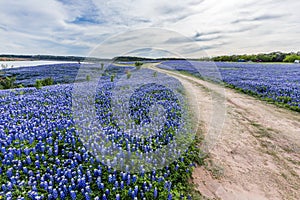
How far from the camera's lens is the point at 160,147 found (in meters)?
4.87

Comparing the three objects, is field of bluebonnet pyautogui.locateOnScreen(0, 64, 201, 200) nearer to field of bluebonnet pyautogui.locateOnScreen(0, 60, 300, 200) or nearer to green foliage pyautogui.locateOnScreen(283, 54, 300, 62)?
field of bluebonnet pyautogui.locateOnScreen(0, 60, 300, 200)

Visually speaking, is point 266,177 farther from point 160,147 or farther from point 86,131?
point 86,131

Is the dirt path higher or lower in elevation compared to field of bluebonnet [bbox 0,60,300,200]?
lower

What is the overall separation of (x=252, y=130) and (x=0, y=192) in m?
7.32

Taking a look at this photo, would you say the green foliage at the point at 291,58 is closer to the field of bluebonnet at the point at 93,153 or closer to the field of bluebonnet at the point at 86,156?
the field of bluebonnet at the point at 93,153

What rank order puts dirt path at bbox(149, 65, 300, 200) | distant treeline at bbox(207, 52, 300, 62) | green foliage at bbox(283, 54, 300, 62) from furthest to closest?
distant treeline at bbox(207, 52, 300, 62), green foliage at bbox(283, 54, 300, 62), dirt path at bbox(149, 65, 300, 200)

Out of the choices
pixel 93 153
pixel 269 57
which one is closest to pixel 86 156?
pixel 93 153

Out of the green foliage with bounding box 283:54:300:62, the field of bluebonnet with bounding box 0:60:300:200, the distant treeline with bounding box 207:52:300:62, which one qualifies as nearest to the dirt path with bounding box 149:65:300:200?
the field of bluebonnet with bounding box 0:60:300:200

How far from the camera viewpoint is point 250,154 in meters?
5.87

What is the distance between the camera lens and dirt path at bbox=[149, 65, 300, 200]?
177 inches

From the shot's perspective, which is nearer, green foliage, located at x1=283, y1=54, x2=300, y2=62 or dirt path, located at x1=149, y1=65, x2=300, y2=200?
dirt path, located at x1=149, y1=65, x2=300, y2=200

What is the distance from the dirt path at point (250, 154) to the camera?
177 inches

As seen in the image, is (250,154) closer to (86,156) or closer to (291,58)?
(86,156)

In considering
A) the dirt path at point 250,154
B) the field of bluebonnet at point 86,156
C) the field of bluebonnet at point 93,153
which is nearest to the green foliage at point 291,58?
the dirt path at point 250,154
